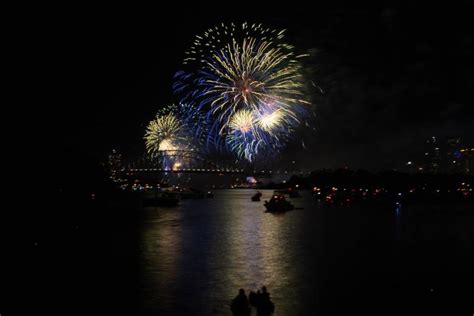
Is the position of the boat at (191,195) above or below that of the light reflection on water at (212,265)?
above

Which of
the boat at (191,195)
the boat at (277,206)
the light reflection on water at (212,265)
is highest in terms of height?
the boat at (191,195)

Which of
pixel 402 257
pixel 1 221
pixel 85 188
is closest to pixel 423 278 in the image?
pixel 402 257

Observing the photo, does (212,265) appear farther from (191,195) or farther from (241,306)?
(191,195)

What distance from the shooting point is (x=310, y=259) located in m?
27.6

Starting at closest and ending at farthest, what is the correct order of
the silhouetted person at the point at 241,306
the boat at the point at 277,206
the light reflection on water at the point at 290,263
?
the silhouetted person at the point at 241,306, the light reflection on water at the point at 290,263, the boat at the point at 277,206

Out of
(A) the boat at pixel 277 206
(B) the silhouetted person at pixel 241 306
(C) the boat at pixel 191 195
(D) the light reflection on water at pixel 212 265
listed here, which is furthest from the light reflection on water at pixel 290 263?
(C) the boat at pixel 191 195

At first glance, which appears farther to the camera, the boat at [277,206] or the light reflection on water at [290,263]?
the boat at [277,206]

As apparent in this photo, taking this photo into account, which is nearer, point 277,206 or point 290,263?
point 290,263

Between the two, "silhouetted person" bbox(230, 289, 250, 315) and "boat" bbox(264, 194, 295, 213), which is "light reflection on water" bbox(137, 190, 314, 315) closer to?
"silhouetted person" bbox(230, 289, 250, 315)

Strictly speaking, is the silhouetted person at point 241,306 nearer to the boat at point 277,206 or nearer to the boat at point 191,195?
the boat at point 277,206

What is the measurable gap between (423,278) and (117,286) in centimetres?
1125

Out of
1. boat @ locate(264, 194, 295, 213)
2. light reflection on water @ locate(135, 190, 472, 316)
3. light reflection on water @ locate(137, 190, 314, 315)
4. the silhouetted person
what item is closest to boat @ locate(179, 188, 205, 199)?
boat @ locate(264, 194, 295, 213)

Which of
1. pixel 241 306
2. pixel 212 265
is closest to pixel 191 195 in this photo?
pixel 212 265

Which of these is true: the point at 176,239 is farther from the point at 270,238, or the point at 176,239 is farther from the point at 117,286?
the point at 117,286
